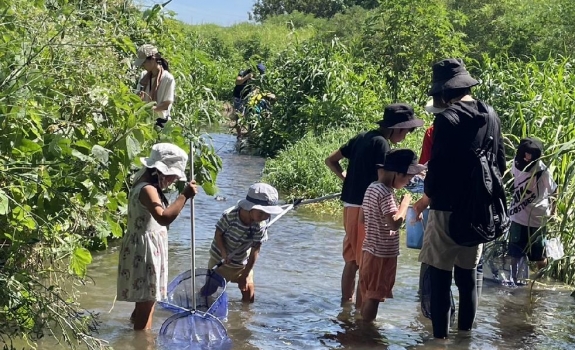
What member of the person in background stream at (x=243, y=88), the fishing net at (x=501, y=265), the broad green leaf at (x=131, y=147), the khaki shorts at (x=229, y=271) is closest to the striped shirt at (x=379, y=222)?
the khaki shorts at (x=229, y=271)

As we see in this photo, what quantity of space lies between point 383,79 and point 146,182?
10.7m

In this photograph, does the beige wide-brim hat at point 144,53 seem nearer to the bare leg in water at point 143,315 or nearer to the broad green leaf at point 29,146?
the bare leg in water at point 143,315

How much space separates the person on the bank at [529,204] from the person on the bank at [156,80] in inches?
120

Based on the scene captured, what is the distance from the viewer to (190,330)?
19.0ft

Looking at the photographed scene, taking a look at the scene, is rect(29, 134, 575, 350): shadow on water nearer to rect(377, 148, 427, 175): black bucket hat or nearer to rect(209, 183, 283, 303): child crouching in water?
rect(209, 183, 283, 303): child crouching in water

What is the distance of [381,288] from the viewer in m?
6.14

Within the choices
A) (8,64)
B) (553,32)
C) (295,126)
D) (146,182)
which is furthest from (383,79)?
(8,64)

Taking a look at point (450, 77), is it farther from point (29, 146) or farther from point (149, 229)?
point (29, 146)

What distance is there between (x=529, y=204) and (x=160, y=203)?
351 cm

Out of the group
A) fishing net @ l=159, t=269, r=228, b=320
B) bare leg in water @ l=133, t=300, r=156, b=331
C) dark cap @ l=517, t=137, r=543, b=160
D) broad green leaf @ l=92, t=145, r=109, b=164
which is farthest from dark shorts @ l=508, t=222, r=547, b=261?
broad green leaf @ l=92, t=145, r=109, b=164

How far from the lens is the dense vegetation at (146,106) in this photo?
423cm

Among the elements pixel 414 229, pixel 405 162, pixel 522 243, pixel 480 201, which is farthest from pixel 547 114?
pixel 480 201

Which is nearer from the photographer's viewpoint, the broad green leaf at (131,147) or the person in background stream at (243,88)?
the broad green leaf at (131,147)

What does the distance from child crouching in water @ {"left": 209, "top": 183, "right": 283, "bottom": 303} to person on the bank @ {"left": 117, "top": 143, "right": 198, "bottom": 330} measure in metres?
0.85
